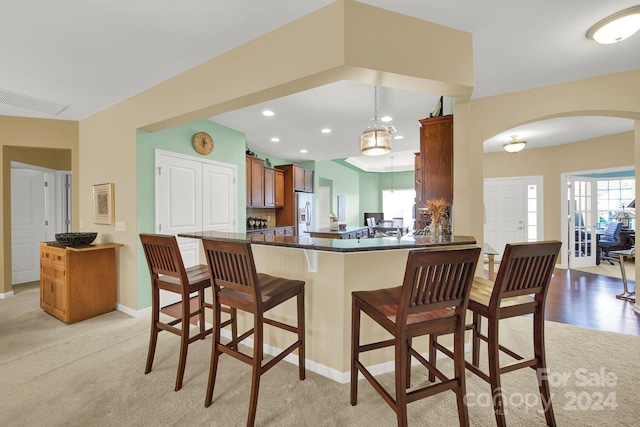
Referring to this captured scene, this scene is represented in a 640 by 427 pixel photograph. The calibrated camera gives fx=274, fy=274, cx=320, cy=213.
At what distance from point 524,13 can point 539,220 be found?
547cm

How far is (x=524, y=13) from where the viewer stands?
185cm

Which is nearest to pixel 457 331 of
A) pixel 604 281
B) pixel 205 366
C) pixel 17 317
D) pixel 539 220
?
Result: pixel 205 366

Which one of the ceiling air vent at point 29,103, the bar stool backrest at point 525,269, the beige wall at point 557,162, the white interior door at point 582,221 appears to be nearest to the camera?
the bar stool backrest at point 525,269

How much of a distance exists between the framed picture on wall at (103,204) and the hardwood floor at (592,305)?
534 cm

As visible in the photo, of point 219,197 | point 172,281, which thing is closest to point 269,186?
point 219,197

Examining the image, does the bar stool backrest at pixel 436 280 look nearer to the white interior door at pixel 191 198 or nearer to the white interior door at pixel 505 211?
the white interior door at pixel 191 198

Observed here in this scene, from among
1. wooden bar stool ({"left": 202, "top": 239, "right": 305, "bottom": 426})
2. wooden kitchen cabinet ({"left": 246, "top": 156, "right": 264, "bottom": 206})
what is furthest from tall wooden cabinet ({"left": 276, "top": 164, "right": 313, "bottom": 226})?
wooden bar stool ({"left": 202, "top": 239, "right": 305, "bottom": 426})

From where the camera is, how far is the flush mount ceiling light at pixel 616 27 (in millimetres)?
1836

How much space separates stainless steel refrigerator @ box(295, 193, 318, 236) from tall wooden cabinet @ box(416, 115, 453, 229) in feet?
12.5

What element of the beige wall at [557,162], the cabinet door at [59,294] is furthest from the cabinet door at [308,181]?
the cabinet door at [59,294]

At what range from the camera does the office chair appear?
5.64 m

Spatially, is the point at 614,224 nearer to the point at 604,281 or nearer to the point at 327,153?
the point at 604,281

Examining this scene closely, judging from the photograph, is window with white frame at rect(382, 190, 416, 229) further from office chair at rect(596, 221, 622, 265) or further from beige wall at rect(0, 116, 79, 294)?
beige wall at rect(0, 116, 79, 294)

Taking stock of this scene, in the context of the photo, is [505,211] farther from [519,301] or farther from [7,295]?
[7,295]
